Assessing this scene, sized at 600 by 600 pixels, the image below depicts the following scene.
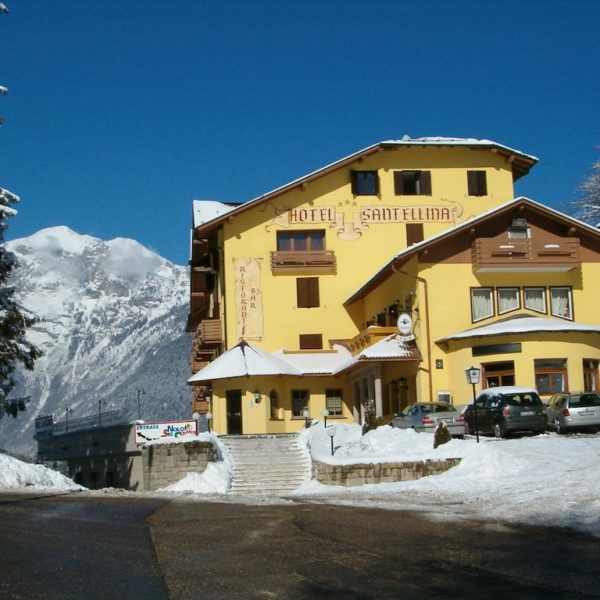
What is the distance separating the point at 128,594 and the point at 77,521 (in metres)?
6.41

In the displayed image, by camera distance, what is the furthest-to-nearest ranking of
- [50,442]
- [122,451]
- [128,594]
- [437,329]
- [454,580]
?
1. [50,442]
2. [122,451]
3. [437,329]
4. [454,580]
5. [128,594]

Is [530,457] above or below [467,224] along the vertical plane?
below

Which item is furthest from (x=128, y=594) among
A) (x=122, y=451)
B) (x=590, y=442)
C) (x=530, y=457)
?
(x=122, y=451)

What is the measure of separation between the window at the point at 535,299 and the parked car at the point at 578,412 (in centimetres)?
992

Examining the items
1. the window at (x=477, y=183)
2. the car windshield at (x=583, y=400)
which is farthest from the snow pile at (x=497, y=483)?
the window at (x=477, y=183)

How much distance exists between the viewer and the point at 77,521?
1633 centimetres

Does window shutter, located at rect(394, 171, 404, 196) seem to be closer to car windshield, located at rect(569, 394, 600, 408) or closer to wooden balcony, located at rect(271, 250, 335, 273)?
wooden balcony, located at rect(271, 250, 335, 273)

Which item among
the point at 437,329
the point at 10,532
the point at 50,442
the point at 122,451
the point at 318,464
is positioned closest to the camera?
the point at 10,532

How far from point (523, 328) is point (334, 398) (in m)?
13.9

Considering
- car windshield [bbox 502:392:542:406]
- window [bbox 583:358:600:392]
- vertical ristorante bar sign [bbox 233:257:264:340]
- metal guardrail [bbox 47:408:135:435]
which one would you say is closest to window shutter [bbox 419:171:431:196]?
vertical ristorante bar sign [bbox 233:257:264:340]

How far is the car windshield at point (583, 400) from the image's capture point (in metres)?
31.9

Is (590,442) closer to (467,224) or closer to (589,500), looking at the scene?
(589,500)

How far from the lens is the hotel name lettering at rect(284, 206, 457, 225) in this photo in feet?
168

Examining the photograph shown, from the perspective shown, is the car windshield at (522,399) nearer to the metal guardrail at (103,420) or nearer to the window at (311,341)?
the window at (311,341)
